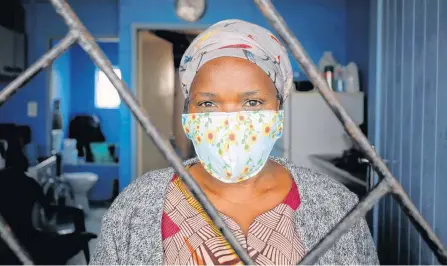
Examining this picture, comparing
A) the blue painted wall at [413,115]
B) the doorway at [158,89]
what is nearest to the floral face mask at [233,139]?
the blue painted wall at [413,115]

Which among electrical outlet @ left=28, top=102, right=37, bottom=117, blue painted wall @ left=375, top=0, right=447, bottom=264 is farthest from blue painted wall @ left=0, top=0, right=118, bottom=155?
blue painted wall @ left=375, top=0, right=447, bottom=264

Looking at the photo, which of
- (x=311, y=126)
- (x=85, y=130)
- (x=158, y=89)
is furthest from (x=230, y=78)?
(x=85, y=130)

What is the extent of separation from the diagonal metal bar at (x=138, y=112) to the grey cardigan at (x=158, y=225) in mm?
491

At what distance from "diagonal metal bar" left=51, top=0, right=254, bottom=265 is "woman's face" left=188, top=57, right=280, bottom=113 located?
49 cm

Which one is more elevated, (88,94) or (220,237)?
(88,94)

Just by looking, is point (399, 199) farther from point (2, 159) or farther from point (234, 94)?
point (2, 159)

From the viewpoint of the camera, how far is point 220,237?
885 millimetres

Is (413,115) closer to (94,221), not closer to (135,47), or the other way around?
(135,47)

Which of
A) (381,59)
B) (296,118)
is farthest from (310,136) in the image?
(381,59)

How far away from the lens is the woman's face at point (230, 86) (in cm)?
92

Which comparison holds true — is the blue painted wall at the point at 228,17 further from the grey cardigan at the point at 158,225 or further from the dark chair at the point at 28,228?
the grey cardigan at the point at 158,225

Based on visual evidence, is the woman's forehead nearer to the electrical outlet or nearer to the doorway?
the doorway

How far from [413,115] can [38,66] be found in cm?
147

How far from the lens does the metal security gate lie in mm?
442
